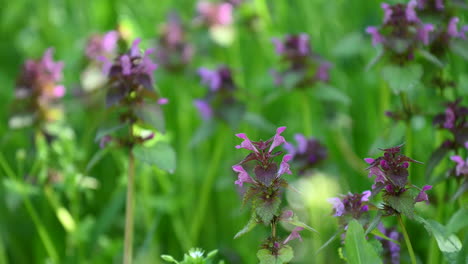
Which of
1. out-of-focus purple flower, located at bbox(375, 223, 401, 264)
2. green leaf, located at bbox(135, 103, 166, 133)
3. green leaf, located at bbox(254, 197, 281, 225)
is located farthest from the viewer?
green leaf, located at bbox(135, 103, 166, 133)

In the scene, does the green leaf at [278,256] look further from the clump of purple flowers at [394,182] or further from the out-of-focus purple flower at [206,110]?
the out-of-focus purple flower at [206,110]

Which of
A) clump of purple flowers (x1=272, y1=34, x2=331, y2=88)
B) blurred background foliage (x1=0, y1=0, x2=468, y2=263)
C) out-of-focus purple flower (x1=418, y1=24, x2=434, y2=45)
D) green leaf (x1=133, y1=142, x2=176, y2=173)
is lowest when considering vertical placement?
blurred background foliage (x1=0, y1=0, x2=468, y2=263)

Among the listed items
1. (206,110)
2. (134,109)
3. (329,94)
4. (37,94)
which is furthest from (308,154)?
(37,94)

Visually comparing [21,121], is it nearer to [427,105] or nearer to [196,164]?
[196,164]

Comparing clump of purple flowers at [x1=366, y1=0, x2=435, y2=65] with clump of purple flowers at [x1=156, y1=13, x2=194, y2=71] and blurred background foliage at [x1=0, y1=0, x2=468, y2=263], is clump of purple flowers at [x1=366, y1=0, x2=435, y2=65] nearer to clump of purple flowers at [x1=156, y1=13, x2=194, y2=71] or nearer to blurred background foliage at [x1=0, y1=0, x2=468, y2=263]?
blurred background foliage at [x1=0, y1=0, x2=468, y2=263]

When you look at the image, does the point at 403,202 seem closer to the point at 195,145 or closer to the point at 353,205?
the point at 353,205

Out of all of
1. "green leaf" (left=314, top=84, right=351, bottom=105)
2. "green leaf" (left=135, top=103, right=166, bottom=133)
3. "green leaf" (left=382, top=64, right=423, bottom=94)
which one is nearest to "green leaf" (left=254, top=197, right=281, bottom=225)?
"green leaf" (left=135, top=103, right=166, bottom=133)

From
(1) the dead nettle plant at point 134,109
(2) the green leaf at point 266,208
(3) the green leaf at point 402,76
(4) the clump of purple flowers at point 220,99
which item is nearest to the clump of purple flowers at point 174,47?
(4) the clump of purple flowers at point 220,99
